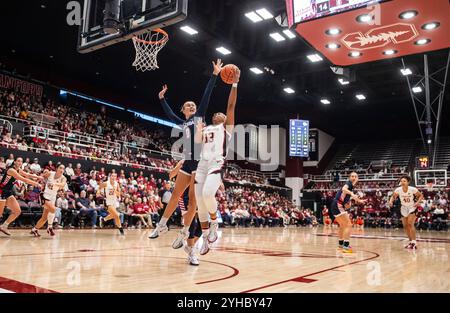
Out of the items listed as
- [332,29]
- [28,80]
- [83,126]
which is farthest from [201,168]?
[28,80]

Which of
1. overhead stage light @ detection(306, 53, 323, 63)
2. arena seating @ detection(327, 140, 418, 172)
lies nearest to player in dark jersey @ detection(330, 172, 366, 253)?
overhead stage light @ detection(306, 53, 323, 63)

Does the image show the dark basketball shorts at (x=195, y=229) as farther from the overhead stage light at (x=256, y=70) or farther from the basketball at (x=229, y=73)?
the overhead stage light at (x=256, y=70)

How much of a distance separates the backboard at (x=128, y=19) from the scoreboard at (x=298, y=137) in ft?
65.1

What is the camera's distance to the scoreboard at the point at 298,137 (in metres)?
27.4

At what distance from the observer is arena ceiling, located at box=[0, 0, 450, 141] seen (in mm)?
15773

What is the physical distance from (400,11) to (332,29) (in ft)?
5.25

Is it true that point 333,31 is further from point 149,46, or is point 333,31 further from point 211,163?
point 211,163

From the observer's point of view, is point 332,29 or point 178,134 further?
point 178,134

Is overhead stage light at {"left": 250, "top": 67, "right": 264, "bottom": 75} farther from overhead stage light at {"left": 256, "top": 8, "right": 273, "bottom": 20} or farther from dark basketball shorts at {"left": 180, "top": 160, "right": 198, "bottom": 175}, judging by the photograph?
dark basketball shorts at {"left": 180, "top": 160, "right": 198, "bottom": 175}

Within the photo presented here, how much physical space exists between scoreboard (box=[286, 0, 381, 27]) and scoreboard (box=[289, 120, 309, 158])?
17.8m

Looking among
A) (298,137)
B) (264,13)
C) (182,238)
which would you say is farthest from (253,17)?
(298,137)

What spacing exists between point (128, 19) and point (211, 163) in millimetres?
4516

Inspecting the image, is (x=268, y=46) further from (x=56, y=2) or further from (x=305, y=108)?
(x=305, y=108)

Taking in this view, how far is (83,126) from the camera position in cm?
2052
